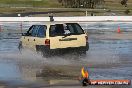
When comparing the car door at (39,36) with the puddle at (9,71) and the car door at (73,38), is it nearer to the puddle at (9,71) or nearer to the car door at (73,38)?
the car door at (73,38)

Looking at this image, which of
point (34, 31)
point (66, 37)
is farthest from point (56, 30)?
point (34, 31)

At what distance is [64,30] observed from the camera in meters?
18.7

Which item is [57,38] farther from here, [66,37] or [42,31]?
[42,31]

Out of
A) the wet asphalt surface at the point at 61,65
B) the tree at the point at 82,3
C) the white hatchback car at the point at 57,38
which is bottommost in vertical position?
the tree at the point at 82,3

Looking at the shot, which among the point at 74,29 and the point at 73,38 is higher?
the point at 74,29

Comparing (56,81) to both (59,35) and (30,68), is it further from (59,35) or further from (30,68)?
(59,35)

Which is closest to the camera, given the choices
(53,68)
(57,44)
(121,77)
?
(121,77)

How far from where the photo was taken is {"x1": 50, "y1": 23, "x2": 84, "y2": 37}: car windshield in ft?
60.6

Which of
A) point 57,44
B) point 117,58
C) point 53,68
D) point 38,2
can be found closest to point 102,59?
point 117,58

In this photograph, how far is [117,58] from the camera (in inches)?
750

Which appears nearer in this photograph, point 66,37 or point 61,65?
point 61,65

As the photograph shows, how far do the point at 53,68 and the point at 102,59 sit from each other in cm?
333

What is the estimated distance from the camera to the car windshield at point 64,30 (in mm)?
18467

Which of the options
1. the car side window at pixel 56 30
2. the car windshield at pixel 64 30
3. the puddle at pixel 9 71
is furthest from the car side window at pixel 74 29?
the puddle at pixel 9 71
